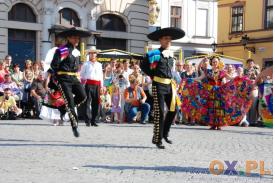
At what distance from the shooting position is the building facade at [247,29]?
42.4 metres

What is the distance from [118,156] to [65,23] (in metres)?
22.7

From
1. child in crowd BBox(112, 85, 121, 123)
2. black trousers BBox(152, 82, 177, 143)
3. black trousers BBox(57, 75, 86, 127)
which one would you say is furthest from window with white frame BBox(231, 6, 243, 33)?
black trousers BBox(152, 82, 177, 143)

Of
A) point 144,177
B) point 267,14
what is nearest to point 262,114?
point 144,177

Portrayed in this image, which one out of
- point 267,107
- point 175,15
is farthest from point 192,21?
point 267,107

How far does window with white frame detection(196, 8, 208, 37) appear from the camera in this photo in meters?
47.5

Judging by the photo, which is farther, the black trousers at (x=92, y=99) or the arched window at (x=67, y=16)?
the arched window at (x=67, y=16)

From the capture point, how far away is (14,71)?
18578 mm

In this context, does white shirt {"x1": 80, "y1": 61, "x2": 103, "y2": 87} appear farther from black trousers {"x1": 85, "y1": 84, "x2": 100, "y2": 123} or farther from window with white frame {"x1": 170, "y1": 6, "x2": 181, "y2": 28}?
window with white frame {"x1": 170, "y1": 6, "x2": 181, "y2": 28}

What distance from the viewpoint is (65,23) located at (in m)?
31.0

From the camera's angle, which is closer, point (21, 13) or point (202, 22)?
point (21, 13)

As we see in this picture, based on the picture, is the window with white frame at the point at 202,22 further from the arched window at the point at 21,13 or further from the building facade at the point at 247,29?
the arched window at the point at 21,13

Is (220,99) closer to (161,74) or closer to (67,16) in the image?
(161,74)

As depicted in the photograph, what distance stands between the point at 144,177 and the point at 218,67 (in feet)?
26.8

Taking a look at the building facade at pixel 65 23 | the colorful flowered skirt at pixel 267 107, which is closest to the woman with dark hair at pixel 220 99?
the colorful flowered skirt at pixel 267 107
